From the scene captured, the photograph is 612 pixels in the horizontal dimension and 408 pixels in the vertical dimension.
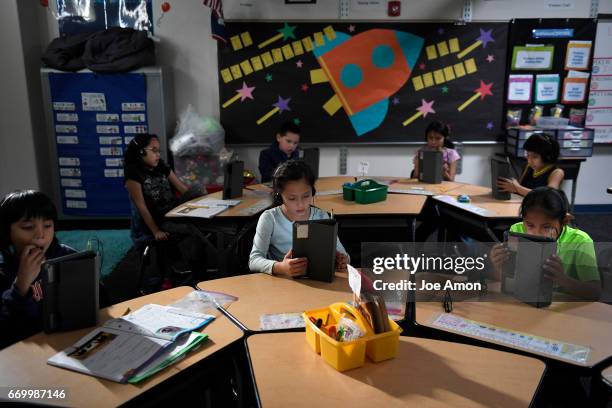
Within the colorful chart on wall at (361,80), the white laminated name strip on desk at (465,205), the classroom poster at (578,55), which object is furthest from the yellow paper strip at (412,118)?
the white laminated name strip on desk at (465,205)

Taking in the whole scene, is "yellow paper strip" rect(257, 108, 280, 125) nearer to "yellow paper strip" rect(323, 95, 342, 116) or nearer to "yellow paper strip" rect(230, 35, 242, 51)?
"yellow paper strip" rect(323, 95, 342, 116)

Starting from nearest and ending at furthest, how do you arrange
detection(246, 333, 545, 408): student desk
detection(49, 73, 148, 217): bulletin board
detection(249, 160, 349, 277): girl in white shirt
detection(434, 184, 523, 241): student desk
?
detection(246, 333, 545, 408): student desk
detection(249, 160, 349, 277): girl in white shirt
detection(434, 184, 523, 241): student desk
detection(49, 73, 148, 217): bulletin board

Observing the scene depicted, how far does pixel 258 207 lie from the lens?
10.7 ft

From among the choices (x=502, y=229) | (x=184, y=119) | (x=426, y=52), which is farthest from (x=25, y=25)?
(x=502, y=229)

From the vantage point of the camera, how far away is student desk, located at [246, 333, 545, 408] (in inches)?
49.2

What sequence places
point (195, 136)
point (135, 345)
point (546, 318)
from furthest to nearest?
1. point (195, 136)
2. point (546, 318)
3. point (135, 345)

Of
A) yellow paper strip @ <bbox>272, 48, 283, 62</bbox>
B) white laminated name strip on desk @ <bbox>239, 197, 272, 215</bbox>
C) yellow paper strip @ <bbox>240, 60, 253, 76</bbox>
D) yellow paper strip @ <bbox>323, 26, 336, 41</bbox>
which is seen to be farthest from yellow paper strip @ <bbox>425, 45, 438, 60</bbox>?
white laminated name strip on desk @ <bbox>239, 197, 272, 215</bbox>

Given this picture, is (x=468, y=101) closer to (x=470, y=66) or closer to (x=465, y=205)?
(x=470, y=66)

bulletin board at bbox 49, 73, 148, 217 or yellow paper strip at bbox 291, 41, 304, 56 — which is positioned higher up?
yellow paper strip at bbox 291, 41, 304, 56

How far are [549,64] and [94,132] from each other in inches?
183

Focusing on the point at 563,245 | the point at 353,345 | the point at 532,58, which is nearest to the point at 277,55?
the point at 532,58

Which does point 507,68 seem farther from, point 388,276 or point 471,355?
point 471,355

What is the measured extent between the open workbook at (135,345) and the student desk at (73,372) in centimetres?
2

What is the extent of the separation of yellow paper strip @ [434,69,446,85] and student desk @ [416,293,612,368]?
376cm
